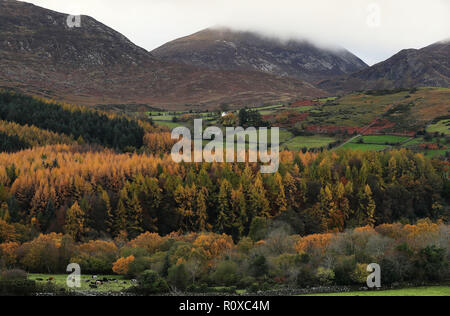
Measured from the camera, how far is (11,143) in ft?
526

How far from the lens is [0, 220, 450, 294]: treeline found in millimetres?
63469

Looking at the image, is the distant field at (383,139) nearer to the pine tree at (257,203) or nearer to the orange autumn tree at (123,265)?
the pine tree at (257,203)

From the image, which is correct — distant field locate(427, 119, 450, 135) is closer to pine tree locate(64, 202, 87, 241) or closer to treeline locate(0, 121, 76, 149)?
pine tree locate(64, 202, 87, 241)

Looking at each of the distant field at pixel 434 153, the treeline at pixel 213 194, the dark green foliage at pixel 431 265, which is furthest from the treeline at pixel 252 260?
the distant field at pixel 434 153

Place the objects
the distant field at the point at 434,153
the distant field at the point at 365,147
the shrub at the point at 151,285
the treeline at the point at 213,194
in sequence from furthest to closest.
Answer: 1. the distant field at the point at 365,147
2. the distant field at the point at 434,153
3. the treeline at the point at 213,194
4. the shrub at the point at 151,285

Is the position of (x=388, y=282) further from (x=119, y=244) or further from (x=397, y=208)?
(x=397, y=208)

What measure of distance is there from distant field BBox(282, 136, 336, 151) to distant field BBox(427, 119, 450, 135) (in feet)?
139

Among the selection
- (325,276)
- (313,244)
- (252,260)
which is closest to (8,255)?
(252,260)

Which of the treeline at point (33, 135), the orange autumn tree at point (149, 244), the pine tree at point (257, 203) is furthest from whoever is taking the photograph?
the treeline at point (33, 135)

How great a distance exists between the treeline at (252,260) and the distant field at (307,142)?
82.0 meters

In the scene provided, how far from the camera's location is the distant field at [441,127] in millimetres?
172250

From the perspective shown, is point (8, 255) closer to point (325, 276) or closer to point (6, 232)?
point (6, 232)

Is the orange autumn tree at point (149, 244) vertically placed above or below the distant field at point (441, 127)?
below
